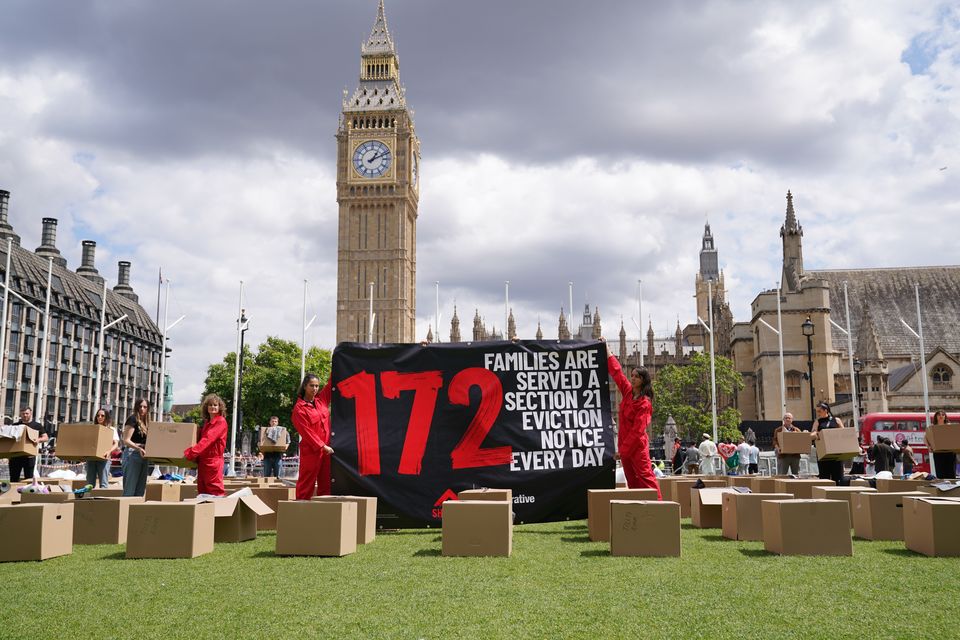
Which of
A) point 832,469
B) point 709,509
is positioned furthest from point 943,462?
point 709,509

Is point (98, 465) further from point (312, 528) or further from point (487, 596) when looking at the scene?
point (487, 596)

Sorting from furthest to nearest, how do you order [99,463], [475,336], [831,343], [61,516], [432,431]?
[475,336] < [831,343] < [99,463] < [432,431] < [61,516]

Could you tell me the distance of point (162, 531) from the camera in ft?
24.7

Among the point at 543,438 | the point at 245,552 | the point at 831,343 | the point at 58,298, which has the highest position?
the point at 58,298

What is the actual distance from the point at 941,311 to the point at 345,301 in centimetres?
5959

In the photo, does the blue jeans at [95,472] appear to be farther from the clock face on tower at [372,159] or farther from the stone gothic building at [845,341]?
the clock face on tower at [372,159]

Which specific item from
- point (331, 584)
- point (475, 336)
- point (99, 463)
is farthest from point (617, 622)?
point (475, 336)

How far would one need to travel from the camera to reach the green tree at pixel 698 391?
48.2 m

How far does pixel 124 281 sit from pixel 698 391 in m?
79.9

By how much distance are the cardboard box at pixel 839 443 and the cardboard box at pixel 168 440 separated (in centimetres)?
920

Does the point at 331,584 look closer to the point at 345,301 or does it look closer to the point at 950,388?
the point at 950,388

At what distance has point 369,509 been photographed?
29.0 ft

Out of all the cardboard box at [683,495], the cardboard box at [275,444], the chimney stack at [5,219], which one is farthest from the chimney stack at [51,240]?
the cardboard box at [683,495]

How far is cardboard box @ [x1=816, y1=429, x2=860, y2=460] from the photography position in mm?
11594
